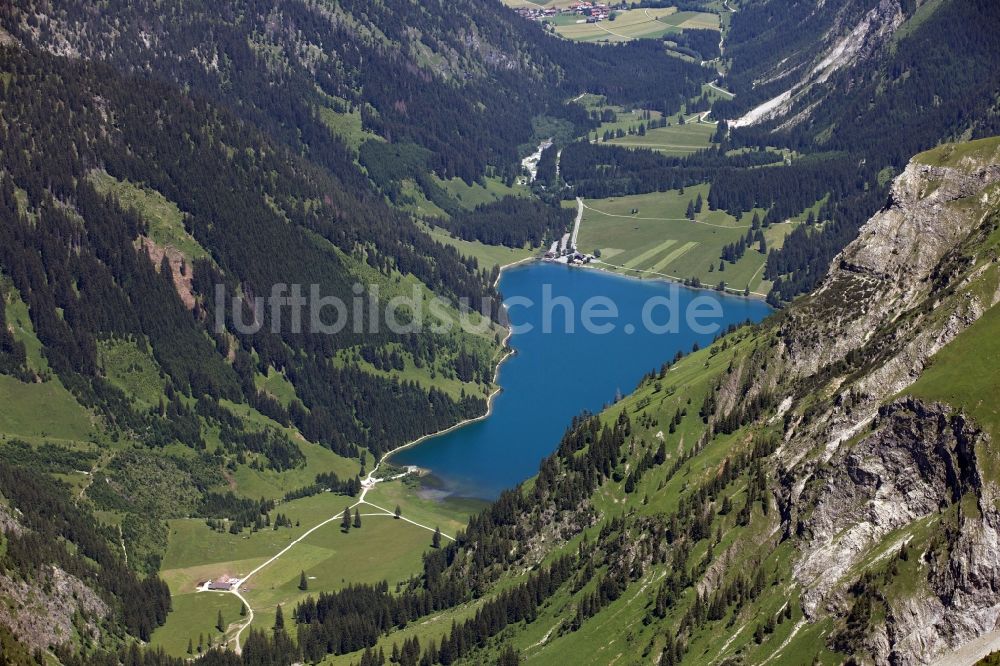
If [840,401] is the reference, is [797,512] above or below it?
below

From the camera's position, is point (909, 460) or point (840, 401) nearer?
point (909, 460)

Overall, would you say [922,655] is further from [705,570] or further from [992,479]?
[705,570]

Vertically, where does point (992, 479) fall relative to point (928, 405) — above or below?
below

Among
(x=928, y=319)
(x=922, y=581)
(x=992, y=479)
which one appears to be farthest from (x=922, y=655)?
(x=928, y=319)

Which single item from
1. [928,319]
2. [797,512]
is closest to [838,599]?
[797,512]

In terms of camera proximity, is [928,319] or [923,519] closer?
[923,519]

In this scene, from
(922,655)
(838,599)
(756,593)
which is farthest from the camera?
(756,593)

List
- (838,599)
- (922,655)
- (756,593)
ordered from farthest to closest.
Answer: (756,593)
(838,599)
(922,655)

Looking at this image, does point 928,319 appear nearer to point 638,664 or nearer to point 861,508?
point 861,508

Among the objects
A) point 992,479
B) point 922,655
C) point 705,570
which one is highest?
point 705,570
